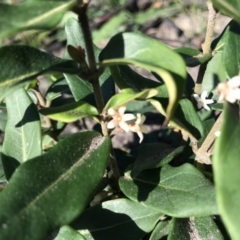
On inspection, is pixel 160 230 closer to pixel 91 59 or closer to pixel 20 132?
pixel 20 132

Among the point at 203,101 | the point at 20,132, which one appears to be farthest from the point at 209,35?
the point at 20,132

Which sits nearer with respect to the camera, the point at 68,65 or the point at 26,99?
the point at 68,65

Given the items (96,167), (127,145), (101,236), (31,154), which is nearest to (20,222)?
(96,167)

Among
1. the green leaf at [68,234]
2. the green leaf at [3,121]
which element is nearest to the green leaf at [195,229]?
the green leaf at [68,234]

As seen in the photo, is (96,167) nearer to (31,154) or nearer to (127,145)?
(31,154)

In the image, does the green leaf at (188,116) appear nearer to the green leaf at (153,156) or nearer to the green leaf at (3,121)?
the green leaf at (153,156)

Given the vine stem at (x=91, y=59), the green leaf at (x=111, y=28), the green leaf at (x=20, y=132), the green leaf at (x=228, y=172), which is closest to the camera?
the green leaf at (x=228, y=172)
